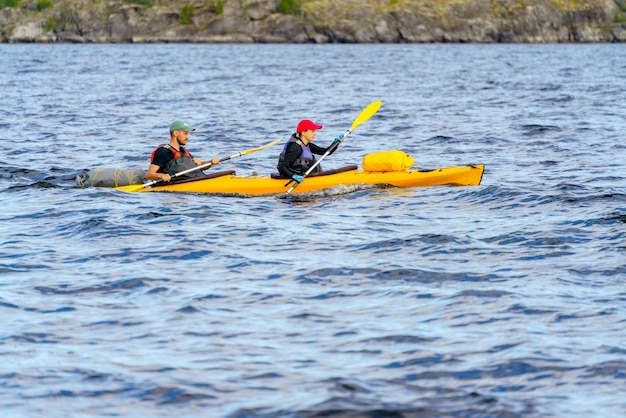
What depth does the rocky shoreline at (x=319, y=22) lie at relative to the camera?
113562 mm

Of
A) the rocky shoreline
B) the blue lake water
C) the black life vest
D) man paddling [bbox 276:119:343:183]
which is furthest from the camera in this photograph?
the rocky shoreline

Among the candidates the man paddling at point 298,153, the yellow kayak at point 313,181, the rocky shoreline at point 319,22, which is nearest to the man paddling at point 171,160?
the yellow kayak at point 313,181

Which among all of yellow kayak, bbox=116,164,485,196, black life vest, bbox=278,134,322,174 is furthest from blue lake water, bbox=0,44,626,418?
black life vest, bbox=278,134,322,174

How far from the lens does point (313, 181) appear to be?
14.8 meters

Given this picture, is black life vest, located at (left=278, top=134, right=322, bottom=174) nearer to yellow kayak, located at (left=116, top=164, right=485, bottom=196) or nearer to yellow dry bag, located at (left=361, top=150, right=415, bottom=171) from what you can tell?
yellow kayak, located at (left=116, top=164, right=485, bottom=196)

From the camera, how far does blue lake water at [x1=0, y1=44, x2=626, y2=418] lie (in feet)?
22.0

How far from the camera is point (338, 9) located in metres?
116

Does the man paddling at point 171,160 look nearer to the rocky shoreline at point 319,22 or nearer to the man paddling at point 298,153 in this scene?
the man paddling at point 298,153

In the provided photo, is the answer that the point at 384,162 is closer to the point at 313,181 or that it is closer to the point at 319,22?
the point at 313,181

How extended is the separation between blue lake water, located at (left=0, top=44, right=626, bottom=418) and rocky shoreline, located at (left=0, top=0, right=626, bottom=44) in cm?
9467

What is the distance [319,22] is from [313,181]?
102m

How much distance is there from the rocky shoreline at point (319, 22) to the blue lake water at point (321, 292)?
9467 centimetres

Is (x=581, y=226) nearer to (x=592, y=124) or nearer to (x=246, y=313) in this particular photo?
(x=246, y=313)

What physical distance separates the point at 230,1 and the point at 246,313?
11370 cm
